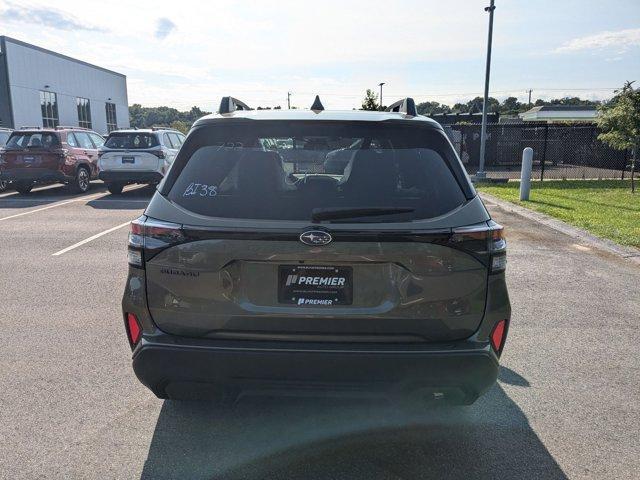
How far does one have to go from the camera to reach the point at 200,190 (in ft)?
8.89

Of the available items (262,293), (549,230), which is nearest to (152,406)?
(262,293)

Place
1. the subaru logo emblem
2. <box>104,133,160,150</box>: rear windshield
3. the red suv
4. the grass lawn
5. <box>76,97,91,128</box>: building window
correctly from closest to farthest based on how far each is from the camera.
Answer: the subaru logo emblem < the grass lawn < the red suv < <box>104,133,160,150</box>: rear windshield < <box>76,97,91,128</box>: building window

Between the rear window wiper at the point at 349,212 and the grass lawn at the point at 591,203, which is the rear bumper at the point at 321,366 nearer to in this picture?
the rear window wiper at the point at 349,212

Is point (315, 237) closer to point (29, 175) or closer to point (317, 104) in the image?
point (317, 104)

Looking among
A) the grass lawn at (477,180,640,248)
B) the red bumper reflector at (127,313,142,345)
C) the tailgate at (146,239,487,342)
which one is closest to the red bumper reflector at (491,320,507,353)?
the tailgate at (146,239,487,342)

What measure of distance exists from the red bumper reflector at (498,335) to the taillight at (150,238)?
5.21 ft

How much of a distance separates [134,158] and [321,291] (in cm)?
1289

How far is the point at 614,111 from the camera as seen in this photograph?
1427cm

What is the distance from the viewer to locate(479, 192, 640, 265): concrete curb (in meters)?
7.46

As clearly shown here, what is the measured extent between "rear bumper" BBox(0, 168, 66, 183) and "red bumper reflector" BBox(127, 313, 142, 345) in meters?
13.4

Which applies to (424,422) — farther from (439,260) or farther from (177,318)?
(177,318)

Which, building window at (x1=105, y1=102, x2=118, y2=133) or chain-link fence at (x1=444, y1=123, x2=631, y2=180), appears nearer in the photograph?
chain-link fence at (x1=444, y1=123, x2=631, y2=180)

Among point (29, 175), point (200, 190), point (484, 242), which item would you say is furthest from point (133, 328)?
point (29, 175)

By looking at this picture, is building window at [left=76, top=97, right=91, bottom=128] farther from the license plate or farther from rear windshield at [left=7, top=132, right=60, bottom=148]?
the license plate
